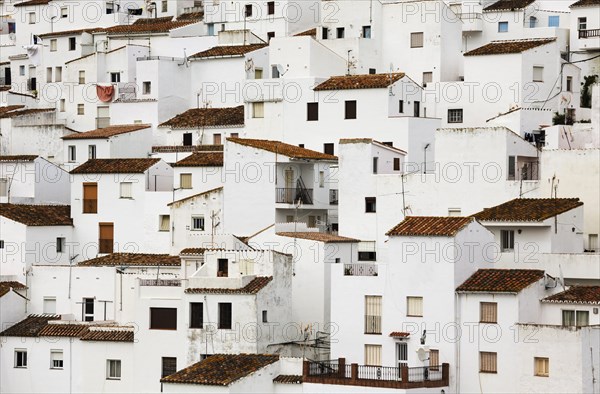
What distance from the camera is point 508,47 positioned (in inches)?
2874

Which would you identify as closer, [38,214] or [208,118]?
[38,214]

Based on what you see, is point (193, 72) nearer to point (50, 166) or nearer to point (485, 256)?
point (50, 166)

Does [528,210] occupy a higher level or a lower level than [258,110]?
lower

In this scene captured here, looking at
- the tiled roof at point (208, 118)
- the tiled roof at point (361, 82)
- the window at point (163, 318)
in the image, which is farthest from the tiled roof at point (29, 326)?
the tiled roof at point (361, 82)

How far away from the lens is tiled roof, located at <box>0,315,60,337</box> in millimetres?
65500

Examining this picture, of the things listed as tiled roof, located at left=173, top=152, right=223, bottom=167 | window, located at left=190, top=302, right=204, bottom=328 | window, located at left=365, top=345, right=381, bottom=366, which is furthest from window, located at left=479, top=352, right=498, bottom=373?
tiled roof, located at left=173, top=152, right=223, bottom=167

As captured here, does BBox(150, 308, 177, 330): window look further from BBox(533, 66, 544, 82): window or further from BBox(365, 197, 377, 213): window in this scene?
BBox(533, 66, 544, 82): window

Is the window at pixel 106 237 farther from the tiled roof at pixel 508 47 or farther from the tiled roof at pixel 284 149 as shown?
the tiled roof at pixel 508 47

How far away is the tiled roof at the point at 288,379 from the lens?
58.8 metres

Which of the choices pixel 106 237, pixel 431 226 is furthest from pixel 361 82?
pixel 431 226

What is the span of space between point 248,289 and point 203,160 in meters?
11.4

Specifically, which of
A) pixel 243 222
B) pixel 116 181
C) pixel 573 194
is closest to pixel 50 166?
pixel 116 181

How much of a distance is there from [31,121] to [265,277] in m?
22.9

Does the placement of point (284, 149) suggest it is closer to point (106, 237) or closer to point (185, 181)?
point (185, 181)
